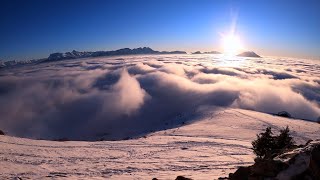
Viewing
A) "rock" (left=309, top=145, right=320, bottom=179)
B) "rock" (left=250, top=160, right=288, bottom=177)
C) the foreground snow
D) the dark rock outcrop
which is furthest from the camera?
the foreground snow

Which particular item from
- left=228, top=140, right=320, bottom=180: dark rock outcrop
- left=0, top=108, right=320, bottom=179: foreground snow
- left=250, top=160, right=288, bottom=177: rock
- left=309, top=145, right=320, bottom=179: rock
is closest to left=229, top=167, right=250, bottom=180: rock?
left=228, top=140, right=320, bottom=180: dark rock outcrop

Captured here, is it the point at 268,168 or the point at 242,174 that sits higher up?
the point at 268,168

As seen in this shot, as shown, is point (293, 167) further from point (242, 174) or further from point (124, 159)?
point (124, 159)

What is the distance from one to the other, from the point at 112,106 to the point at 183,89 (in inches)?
1268

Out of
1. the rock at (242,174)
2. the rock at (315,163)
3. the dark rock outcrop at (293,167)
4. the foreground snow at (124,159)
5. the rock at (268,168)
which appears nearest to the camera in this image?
the rock at (315,163)

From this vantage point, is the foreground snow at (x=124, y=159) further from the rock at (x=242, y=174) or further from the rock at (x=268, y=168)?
the rock at (x=268, y=168)

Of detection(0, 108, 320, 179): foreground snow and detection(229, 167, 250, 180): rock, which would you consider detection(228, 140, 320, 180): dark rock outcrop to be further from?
detection(0, 108, 320, 179): foreground snow

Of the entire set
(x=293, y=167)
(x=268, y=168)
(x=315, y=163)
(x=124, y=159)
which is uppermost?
(x=315, y=163)

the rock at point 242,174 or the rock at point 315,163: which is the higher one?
the rock at point 315,163

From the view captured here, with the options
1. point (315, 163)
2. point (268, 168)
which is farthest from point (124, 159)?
point (315, 163)

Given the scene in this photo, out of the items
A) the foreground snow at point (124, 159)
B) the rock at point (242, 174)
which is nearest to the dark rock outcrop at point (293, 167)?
the rock at point (242, 174)

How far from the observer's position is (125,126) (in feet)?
255

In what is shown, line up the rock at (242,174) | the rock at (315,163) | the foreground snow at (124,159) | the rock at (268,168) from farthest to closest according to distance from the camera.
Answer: the foreground snow at (124,159)
the rock at (242,174)
the rock at (268,168)
the rock at (315,163)

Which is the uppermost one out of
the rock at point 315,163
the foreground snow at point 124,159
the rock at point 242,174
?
the rock at point 315,163
